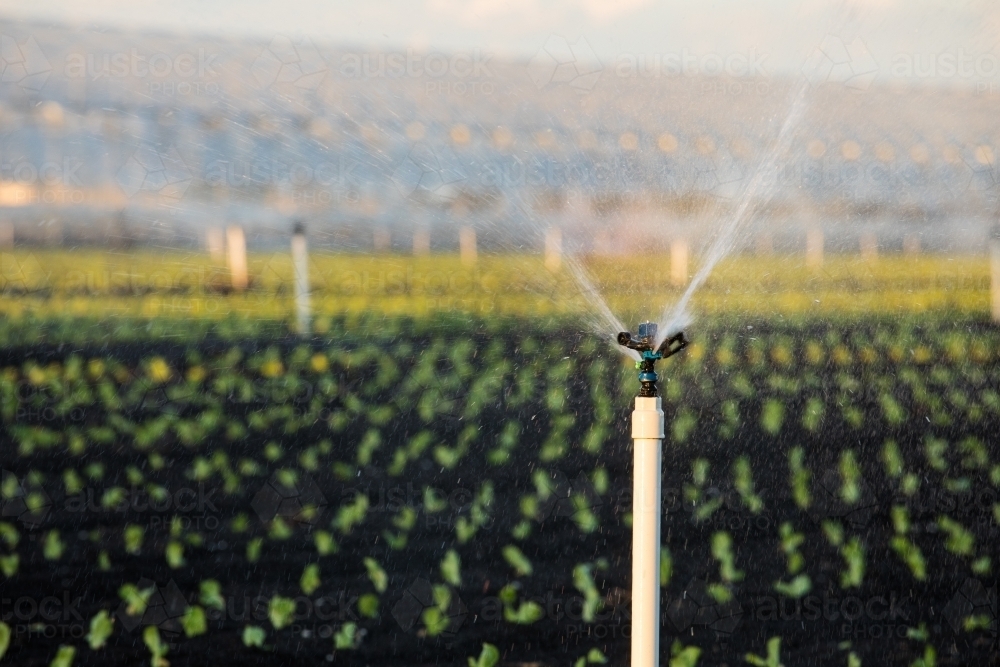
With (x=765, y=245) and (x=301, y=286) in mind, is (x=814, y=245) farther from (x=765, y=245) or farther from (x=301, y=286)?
(x=301, y=286)

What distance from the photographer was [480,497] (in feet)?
14.6

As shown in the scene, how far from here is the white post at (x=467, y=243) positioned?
50.2 ft

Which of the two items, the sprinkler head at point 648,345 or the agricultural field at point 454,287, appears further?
the agricultural field at point 454,287

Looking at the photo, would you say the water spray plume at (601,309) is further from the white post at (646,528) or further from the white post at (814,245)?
the white post at (814,245)

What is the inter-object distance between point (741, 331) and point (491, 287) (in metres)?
3.77

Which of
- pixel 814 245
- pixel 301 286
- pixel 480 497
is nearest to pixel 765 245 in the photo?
pixel 814 245

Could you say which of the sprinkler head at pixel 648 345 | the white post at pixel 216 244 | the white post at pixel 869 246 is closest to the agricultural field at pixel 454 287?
the white post at pixel 216 244

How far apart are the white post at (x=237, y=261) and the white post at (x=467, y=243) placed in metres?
3.10

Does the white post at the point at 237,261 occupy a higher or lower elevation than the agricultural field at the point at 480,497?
higher

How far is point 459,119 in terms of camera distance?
1437 centimetres

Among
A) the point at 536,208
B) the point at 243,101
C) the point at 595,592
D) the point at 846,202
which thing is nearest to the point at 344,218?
the point at 243,101

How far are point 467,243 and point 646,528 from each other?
14.0 m

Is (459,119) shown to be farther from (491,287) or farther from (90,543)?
(90,543)
